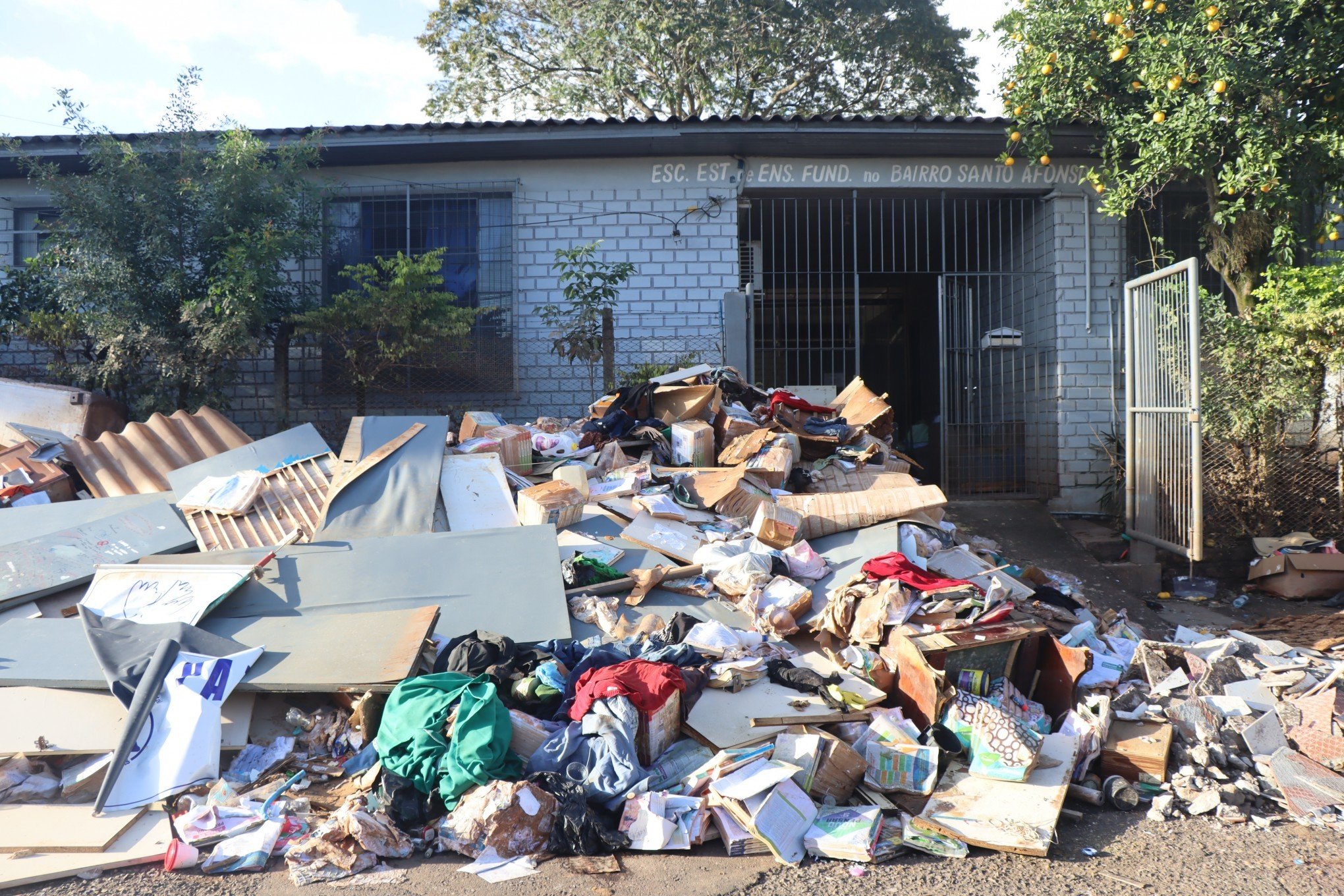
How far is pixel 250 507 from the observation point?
554cm

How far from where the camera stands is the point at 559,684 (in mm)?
Answer: 3875

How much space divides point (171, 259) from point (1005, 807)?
7.50 m

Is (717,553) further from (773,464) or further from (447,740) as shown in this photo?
(447,740)

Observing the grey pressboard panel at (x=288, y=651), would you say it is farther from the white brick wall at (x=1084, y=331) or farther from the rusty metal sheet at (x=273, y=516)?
the white brick wall at (x=1084, y=331)

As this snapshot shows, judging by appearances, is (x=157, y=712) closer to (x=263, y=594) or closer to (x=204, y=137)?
(x=263, y=594)

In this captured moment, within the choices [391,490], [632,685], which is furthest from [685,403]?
[632,685]

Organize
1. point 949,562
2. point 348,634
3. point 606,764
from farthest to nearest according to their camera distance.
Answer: point 949,562 < point 348,634 < point 606,764

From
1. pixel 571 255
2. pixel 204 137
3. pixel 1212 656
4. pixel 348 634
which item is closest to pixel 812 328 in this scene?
pixel 571 255

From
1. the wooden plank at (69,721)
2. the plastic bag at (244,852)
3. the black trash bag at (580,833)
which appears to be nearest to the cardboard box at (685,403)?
the wooden plank at (69,721)

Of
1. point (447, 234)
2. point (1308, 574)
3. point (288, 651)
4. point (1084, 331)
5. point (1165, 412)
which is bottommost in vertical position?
point (1308, 574)

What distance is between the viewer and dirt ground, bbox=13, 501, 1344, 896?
9.80 feet

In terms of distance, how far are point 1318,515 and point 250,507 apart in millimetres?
7990

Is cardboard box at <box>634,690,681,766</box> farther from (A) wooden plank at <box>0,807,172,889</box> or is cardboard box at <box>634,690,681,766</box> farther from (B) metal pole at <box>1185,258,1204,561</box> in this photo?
(B) metal pole at <box>1185,258,1204,561</box>

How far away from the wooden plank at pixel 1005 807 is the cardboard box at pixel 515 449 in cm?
383
